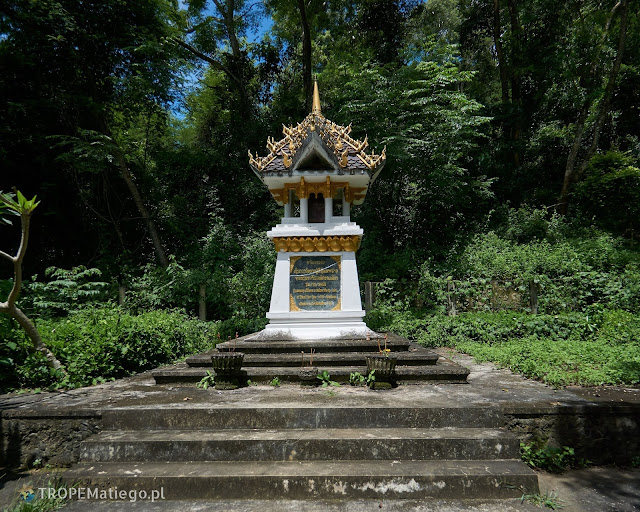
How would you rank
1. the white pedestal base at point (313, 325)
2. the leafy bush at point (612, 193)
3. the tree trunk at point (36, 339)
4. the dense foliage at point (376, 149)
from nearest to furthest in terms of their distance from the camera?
the tree trunk at point (36, 339) → the white pedestal base at point (313, 325) → the dense foliage at point (376, 149) → the leafy bush at point (612, 193)

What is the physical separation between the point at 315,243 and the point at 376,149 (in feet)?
24.3

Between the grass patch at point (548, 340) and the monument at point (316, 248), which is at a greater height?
the monument at point (316, 248)

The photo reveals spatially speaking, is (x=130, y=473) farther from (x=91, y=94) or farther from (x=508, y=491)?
(x=91, y=94)

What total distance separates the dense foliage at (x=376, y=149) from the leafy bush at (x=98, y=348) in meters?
0.13

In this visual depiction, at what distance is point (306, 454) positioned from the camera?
11.7ft

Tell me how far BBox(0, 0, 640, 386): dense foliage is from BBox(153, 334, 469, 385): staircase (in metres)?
2.02

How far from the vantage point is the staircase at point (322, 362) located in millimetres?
5180

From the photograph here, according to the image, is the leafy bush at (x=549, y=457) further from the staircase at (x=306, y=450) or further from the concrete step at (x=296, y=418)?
the concrete step at (x=296, y=418)

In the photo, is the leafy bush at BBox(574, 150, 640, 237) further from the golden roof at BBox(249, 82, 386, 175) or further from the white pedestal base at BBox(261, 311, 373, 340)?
the white pedestal base at BBox(261, 311, 373, 340)

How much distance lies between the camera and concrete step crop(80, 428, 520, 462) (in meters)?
3.56

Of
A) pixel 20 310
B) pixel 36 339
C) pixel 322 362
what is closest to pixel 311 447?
pixel 322 362

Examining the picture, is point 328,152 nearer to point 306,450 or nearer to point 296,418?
point 296,418

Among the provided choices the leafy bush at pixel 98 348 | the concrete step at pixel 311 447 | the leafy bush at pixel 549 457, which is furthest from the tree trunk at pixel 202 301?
the leafy bush at pixel 549 457

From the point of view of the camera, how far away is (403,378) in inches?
203
